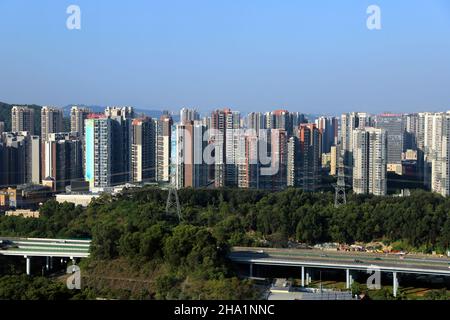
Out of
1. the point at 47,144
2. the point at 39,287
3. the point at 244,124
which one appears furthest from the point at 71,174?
the point at 39,287

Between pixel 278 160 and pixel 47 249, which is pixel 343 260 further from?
pixel 278 160

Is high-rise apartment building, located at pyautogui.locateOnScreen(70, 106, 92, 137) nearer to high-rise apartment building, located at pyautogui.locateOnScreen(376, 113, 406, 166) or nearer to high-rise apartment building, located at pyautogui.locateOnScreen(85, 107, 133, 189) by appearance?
high-rise apartment building, located at pyautogui.locateOnScreen(85, 107, 133, 189)

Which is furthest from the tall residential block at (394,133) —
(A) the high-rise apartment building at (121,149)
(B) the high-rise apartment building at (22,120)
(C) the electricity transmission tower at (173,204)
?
(B) the high-rise apartment building at (22,120)

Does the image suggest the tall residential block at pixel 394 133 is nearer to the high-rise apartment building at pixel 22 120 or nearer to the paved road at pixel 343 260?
the paved road at pixel 343 260

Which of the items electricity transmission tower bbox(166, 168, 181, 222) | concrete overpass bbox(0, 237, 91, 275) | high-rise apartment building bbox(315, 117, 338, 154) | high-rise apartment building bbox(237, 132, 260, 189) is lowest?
concrete overpass bbox(0, 237, 91, 275)

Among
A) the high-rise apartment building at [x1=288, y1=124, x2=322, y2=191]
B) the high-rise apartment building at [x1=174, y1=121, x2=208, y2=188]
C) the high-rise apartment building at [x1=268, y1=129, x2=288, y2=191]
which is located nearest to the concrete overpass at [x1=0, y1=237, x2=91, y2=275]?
the high-rise apartment building at [x1=174, y1=121, x2=208, y2=188]

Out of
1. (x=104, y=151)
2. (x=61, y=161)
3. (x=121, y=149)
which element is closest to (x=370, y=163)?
(x=121, y=149)
